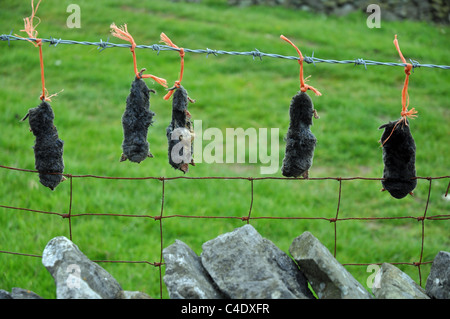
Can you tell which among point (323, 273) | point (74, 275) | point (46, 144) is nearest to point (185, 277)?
point (74, 275)

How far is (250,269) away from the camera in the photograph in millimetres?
2355

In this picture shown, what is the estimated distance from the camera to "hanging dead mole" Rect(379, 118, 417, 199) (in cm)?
250

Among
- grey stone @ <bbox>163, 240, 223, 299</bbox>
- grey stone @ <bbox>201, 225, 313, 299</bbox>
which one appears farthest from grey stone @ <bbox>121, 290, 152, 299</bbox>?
grey stone @ <bbox>201, 225, 313, 299</bbox>

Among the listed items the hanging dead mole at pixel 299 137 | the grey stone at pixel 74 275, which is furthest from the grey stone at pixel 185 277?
the hanging dead mole at pixel 299 137

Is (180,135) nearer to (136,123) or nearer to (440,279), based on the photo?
(136,123)

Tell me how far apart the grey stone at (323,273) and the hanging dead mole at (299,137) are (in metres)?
0.36

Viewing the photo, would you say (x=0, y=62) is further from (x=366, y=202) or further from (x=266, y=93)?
(x=366, y=202)

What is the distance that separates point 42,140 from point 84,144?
4052 mm

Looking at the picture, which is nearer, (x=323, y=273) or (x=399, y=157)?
(x=323, y=273)

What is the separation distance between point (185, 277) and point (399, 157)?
4.14ft

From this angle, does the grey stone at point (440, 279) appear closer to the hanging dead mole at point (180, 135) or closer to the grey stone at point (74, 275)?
the hanging dead mole at point (180, 135)
